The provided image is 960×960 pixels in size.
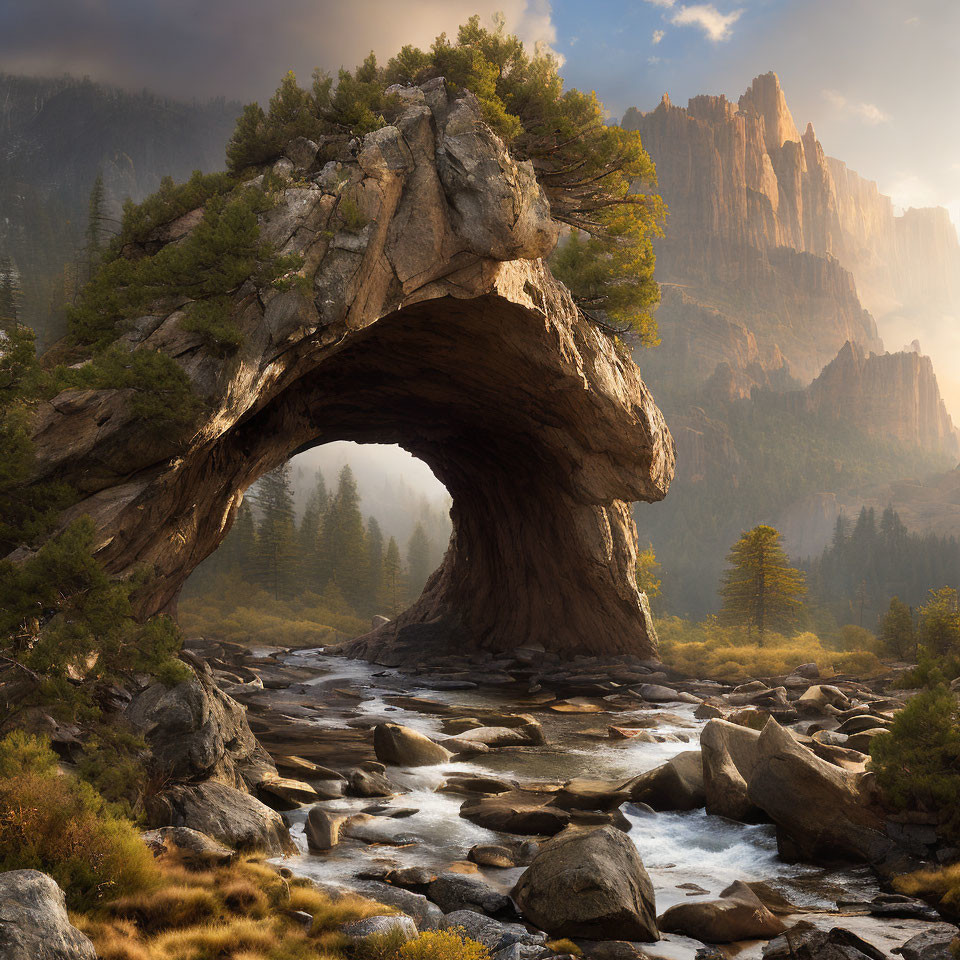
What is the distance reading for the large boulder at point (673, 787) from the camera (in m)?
12.9

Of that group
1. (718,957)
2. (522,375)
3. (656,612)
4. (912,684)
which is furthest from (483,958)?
(656,612)

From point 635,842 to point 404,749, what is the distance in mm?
6015

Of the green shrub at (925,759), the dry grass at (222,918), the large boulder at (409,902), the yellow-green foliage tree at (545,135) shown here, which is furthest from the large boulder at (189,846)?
the yellow-green foliage tree at (545,135)

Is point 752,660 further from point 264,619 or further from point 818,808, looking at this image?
point 264,619

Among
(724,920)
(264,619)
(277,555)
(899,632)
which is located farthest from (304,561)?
(724,920)

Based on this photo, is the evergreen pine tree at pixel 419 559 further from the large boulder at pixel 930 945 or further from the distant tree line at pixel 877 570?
the large boulder at pixel 930 945

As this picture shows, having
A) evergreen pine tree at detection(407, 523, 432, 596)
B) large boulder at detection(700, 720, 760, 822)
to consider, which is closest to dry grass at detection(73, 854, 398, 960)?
large boulder at detection(700, 720, 760, 822)

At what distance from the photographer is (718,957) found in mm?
7672

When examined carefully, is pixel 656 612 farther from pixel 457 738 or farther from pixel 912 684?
pixel 912 684

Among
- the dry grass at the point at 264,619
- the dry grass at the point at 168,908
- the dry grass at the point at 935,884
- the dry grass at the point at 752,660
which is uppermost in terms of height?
the dry grass at the point at 168,908

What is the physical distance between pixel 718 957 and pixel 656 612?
69.1m

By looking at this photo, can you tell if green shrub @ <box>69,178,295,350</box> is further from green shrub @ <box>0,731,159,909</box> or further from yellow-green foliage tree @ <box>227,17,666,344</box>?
green shrub @ <box>0,731,159,909</box>

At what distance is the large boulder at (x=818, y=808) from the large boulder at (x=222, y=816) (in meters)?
7.06

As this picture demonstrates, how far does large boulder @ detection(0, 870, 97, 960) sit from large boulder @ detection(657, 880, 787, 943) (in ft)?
19.9
